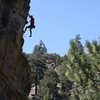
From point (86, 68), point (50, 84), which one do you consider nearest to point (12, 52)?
point (86, 68)

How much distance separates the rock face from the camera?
25.3m

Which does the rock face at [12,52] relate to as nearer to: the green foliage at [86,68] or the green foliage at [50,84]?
the green foliage at [86,68]

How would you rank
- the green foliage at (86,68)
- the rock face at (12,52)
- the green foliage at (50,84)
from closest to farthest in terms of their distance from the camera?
1. the rock face at (12,52)
2. the green foliage at (86,68)
3. the green foliage at (50,84)

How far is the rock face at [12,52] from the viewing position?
25.3m

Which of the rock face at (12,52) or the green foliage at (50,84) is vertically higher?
the green foliage at (50,84)

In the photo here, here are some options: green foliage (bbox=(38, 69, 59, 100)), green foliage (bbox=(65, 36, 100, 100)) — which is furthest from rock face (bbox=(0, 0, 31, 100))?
green foliage (bbox=(38, 69, 59, 100))

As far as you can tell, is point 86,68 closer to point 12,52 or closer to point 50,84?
point 12,52

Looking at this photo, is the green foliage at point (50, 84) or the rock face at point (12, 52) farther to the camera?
the green foliage at point (50, 84)

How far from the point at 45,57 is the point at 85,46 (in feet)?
254

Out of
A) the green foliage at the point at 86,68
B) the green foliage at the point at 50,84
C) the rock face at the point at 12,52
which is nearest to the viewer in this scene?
the rock face at the point at 12,52

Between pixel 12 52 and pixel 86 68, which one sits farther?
pixel 86 68

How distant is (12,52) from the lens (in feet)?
86.8

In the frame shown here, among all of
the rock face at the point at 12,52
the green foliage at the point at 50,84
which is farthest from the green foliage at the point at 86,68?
the green foliage at the point at 50,84

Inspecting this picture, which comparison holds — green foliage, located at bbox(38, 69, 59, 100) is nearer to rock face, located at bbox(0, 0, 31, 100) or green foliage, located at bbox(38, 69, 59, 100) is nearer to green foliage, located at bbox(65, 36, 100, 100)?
rock face, located at bbox(0, 0, 31, 100)
